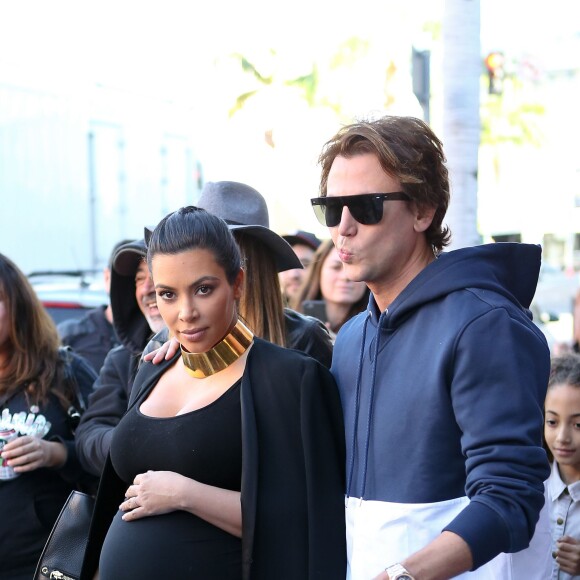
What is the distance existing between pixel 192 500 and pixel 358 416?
488 millimetres

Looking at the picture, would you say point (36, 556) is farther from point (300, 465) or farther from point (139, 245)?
point (300, 465)

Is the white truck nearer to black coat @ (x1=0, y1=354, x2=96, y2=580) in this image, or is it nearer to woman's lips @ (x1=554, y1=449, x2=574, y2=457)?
black coat @ (x1=0, y1=354, x2=96, y2=580)

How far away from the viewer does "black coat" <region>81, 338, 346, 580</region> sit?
2.41 meters

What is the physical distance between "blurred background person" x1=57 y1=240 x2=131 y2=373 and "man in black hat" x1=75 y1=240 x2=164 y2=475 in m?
1.89

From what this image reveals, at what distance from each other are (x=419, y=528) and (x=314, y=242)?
4447 mm

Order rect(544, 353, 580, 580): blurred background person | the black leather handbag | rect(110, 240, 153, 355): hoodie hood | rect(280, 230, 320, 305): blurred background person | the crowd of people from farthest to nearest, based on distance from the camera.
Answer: rect(280, 230, 320, 305): blurred background person < rect(110, 240, 153, 355): hoodie hood < rect(544, 353, 580, 580): blurred background person < the black leather handbag < the crowd of people

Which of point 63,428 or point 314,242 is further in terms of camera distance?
point 314,242

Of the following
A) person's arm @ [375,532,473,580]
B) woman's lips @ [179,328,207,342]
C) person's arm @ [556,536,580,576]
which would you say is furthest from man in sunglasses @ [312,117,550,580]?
person's arm @ [556,536,580,576]

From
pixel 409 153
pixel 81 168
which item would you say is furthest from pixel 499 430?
pixel 81 168

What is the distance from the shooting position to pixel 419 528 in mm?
2199

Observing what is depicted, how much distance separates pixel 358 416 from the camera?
94.7 inches

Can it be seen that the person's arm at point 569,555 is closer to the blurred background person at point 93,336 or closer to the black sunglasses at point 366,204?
the black sunglasses at point 366,204

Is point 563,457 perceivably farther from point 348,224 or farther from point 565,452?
point 348,224

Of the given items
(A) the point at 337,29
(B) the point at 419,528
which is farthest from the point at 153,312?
(A) the point at 337,29
